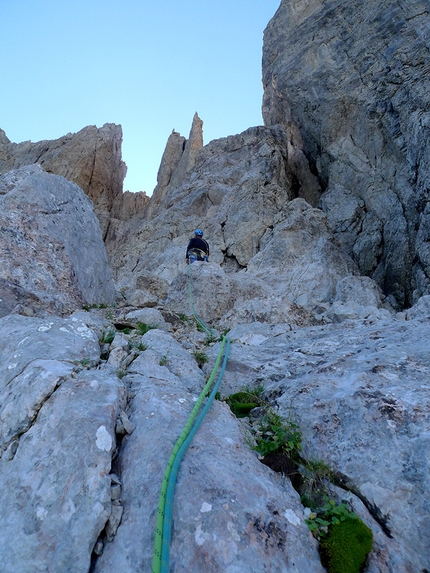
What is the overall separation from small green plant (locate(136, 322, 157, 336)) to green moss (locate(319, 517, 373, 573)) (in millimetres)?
4969

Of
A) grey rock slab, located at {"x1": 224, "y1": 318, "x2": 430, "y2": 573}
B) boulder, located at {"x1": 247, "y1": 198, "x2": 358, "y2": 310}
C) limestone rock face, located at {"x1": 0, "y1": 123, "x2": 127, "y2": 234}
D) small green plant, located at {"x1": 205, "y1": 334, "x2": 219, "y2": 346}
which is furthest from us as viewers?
limestone rock face, located at {"x1": 0, "y1": 123, "x2": 127, "y2": 234}

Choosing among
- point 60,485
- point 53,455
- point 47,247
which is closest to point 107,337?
point 53,455

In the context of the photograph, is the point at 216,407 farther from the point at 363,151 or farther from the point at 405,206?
the point at 363,151

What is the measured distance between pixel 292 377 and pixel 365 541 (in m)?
2.74

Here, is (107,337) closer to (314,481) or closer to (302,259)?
(314,481)

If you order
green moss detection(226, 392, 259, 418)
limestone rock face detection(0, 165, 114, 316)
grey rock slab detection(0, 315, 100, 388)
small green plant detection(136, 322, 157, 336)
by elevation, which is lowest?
green moss detection(226, 392, 259, 418)

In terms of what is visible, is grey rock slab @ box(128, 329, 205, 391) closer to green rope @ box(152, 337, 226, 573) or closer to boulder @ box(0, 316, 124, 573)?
boulder @ box(0, 316, 124, 573)

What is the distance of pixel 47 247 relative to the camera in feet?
29.2

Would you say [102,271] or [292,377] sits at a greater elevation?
[102,271]

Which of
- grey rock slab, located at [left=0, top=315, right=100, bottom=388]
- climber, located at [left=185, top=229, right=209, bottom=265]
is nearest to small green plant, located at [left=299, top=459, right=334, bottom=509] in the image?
grey rock slab, located at [left=0, top=315, right=100, bottom=388]

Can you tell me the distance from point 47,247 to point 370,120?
21.3 meters

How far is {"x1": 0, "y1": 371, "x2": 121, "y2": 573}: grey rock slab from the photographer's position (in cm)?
277

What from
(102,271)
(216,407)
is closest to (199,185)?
(102,271)

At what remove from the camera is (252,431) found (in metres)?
4.31
